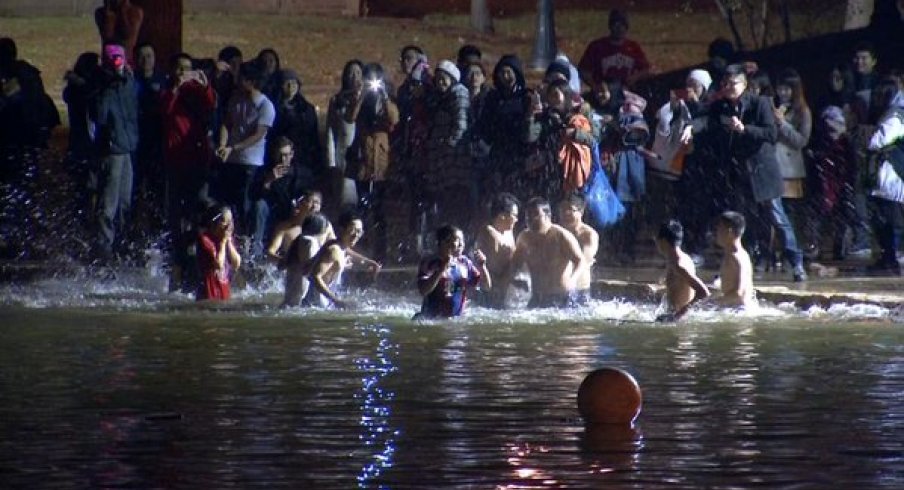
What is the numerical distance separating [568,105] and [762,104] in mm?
1590

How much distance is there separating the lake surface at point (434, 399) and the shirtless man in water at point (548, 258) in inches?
14.3

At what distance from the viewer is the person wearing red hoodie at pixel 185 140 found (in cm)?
1892

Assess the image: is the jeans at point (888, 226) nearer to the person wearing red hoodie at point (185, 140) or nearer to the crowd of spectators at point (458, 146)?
the crowd of spectators at point (458, 146)

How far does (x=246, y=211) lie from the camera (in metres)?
19.2

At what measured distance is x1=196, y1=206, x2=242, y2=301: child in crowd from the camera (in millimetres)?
17609

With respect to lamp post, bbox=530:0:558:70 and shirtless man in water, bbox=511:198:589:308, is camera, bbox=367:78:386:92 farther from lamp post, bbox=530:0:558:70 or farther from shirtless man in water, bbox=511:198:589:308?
lamp post, bbox=530:0:558:70

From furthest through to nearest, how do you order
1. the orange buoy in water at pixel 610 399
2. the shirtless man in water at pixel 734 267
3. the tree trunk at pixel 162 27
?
the tree trunk at pixel 162 27
the shirtless man in water at pixel 734 267
the orange buoy in water at pixel 610 399

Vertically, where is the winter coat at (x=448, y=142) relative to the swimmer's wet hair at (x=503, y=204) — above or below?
above

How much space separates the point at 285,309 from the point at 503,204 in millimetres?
1878

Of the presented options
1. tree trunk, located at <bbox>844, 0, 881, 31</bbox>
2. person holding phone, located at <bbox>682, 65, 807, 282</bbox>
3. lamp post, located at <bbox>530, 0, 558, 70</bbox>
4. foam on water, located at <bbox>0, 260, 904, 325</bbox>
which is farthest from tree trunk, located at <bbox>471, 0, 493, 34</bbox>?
person holding phone, located at <bbox>682, 65, 807, 282</bbox>

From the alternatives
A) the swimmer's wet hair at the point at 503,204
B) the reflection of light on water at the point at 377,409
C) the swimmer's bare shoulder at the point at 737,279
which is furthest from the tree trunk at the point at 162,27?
the swimmer's bare shoulder at the point at 737,279

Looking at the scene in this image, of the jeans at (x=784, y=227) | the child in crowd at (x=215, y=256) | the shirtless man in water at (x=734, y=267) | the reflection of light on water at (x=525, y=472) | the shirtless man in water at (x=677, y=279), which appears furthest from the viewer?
the jeans at (x=784, y=227)

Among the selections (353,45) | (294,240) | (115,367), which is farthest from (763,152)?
(353,45)

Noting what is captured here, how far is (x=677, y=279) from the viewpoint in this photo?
1619 centimetres
